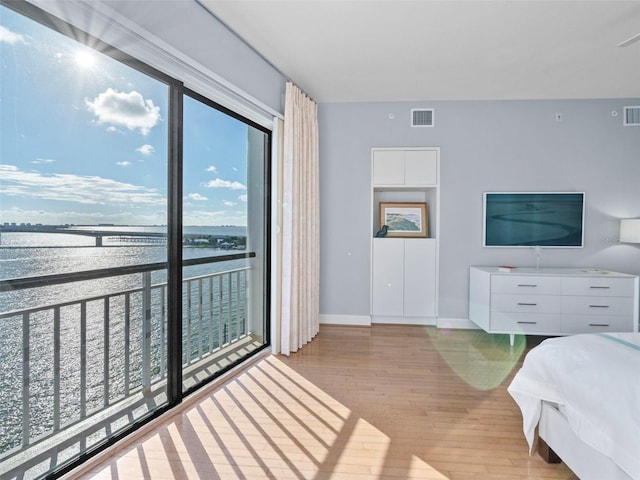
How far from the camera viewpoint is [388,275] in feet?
13.9

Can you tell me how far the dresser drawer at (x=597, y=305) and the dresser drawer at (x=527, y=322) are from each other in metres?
0.15

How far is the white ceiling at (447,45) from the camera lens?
7.93 ft

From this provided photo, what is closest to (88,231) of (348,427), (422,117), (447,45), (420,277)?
(348,427)

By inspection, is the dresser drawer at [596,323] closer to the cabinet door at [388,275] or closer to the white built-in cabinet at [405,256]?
the white built-in cabinet at [405,256]

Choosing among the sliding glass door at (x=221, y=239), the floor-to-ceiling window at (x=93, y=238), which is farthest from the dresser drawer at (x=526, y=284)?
the floor-to-ceiling window at (x=93, y=238)

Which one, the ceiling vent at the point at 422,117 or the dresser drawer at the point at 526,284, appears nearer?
the dresser drawer at the point at 526,284

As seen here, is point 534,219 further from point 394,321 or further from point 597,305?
point 394,321

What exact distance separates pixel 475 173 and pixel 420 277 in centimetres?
139

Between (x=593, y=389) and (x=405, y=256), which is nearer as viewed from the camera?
(x=593, y=389)

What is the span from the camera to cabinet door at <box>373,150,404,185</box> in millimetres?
4203

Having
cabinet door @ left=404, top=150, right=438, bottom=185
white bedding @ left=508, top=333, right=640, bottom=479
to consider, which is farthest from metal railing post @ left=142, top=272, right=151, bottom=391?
cabinet door @ left=404, top=150, right=438, bottom=185

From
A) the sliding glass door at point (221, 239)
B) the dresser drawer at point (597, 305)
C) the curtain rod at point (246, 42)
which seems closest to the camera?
the curtain rod at point (246, 42)

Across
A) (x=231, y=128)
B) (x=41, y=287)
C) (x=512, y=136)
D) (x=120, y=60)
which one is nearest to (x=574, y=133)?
(x=512, y=136)

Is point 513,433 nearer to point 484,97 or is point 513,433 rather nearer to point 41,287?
point 41,287
